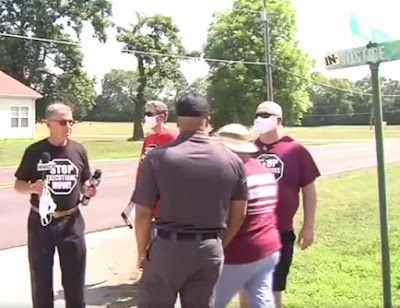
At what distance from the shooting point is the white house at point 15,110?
41.1m

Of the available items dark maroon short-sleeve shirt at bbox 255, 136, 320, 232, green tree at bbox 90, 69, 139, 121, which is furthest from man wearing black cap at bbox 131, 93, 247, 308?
green tree at bbox 90, 69, 139, 121

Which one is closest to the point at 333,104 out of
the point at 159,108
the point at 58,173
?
the point at 159,108

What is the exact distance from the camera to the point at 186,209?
3393 millimetres

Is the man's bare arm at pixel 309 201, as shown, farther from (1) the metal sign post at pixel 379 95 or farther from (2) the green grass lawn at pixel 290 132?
(2) the green grass lawn at pixel 290 132

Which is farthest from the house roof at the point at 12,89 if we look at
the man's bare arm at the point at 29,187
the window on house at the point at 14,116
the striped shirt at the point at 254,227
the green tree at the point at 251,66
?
the striped shirt at the point at 254,227

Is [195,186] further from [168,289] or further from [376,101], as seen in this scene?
[376,101]

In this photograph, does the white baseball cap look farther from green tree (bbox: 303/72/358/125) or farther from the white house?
green tree (bbox: 303/72/358/125)

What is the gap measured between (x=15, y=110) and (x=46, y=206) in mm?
38628

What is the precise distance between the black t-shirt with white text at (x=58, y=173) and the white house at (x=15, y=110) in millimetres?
37187

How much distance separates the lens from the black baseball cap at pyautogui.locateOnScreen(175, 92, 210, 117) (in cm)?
353

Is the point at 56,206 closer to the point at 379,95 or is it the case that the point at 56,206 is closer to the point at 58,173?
the point at 58,173

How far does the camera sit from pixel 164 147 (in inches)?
136

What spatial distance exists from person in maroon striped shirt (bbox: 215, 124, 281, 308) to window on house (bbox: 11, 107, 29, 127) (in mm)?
39432

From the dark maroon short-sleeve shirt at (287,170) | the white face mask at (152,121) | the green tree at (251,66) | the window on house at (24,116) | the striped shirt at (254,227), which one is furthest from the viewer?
the green tree at (251,66)
